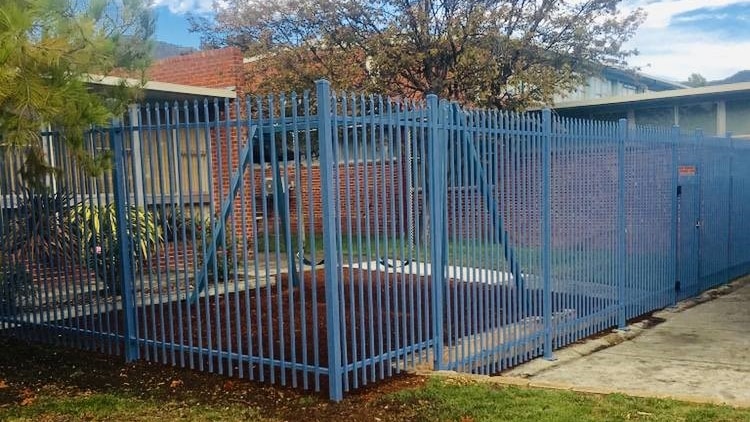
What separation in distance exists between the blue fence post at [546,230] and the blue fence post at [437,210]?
1681mm

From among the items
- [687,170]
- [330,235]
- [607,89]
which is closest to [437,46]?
[687,170]

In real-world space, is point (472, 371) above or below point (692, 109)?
below

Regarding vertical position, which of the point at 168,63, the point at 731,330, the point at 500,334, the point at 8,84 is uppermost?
the point at 168,63

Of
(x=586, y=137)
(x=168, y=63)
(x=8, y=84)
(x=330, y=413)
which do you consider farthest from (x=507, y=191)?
(x=168, y=63)

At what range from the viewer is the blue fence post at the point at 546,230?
7.05 metres

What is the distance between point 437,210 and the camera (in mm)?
5781

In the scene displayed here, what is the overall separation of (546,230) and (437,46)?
33.2 feet

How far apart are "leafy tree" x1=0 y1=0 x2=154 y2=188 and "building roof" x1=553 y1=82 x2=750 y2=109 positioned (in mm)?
15108

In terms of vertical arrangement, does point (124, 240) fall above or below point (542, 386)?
above

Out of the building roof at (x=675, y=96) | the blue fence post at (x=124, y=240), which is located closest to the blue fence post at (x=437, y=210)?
the blue fence post at (x=124, y=240)

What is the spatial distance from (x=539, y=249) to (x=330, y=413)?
3.23 meters

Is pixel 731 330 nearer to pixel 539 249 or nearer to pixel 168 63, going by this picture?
pixel 539 249

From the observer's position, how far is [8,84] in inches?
164

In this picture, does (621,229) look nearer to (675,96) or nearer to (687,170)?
(687,170)
